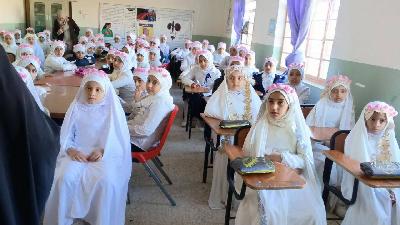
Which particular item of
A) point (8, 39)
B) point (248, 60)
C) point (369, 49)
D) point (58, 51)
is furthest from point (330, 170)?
point (8, 39)

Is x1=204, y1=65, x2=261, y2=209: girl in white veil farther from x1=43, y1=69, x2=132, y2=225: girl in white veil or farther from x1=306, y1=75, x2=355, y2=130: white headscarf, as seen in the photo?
x1=43, y1=69, x2=132, y2=225: girl in white veil

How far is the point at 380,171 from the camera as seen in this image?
Result: 210 centimetres

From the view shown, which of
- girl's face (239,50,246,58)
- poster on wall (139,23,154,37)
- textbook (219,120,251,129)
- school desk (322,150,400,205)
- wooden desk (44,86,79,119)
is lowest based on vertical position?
school desk (322,150,400,205)

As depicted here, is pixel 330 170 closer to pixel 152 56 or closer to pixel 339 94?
pixel 339 94

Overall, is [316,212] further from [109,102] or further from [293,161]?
[109,102]

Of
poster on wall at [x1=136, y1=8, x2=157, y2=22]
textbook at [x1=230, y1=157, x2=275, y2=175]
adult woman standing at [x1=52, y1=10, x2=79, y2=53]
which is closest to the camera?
textbook at [x1=230, y1=157, x2=275, y2=175]

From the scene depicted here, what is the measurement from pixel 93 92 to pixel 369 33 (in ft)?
10.2

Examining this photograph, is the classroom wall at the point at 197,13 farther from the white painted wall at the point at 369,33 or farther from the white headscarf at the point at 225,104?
the white headscarf at the point at 225,104

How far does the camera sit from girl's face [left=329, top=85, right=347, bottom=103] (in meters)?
3.70

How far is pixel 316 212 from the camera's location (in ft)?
7.33

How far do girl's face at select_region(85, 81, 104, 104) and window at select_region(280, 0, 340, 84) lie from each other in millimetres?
3713

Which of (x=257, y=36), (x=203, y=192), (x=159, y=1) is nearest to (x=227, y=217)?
(x=203, y=192)

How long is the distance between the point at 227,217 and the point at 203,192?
1.05m

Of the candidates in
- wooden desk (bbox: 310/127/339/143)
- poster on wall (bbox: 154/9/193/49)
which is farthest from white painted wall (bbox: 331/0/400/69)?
poster on wall (bbox: 154/9/193/49)
